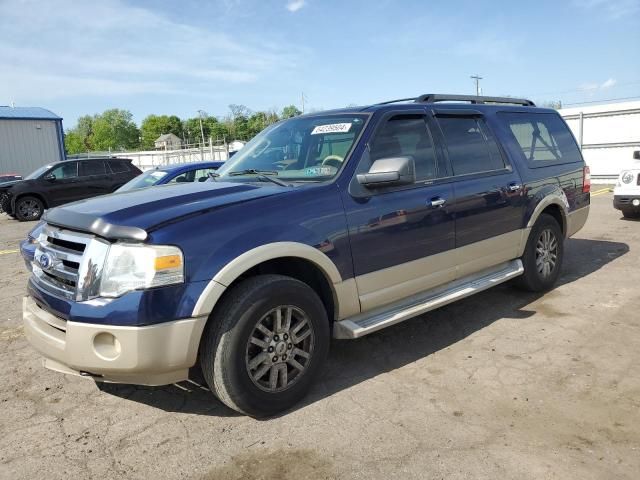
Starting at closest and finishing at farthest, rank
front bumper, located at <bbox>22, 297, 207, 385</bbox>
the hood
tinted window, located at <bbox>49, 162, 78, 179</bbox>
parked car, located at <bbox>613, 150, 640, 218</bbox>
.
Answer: front bumper, located at <bbox>22, 297, 207, 385</bbox> < the hood < parked car, located at <bbox>613, 150, 640, 218</bbox> < tinted window, located at <bbox>49, 162, 78, 179</bbox>

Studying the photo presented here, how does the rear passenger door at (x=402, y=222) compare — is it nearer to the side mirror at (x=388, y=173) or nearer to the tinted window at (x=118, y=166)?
the side mirror at (x=388, y=173)

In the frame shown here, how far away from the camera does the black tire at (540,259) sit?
517 centimetres

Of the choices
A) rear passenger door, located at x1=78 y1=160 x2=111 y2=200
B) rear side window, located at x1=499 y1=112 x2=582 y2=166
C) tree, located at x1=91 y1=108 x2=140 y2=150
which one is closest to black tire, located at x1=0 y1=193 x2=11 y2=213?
rear passenger door, located at x1=78 y1=160 x2=111 y2=200

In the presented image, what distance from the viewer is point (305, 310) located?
3180 mm

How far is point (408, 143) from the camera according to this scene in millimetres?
4059

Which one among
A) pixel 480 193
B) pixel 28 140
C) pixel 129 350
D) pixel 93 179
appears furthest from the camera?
pixel 28 140

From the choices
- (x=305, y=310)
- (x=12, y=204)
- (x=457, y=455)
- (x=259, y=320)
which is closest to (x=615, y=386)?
(x=457, y=455)

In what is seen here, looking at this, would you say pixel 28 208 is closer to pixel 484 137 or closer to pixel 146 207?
pixel 146 207

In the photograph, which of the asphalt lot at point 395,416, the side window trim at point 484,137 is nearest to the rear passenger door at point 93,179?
the asphalt lot at point 395,416

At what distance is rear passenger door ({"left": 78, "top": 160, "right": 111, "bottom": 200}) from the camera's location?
605 inches

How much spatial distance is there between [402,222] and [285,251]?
3.47ft

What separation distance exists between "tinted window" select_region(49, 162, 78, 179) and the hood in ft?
43.7

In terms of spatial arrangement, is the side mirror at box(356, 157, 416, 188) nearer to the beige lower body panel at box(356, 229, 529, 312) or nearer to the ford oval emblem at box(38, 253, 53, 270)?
the beige lower body panel at box(356, 229, 529, 312)

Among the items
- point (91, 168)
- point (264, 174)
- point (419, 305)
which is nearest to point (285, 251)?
point (264, 174)
